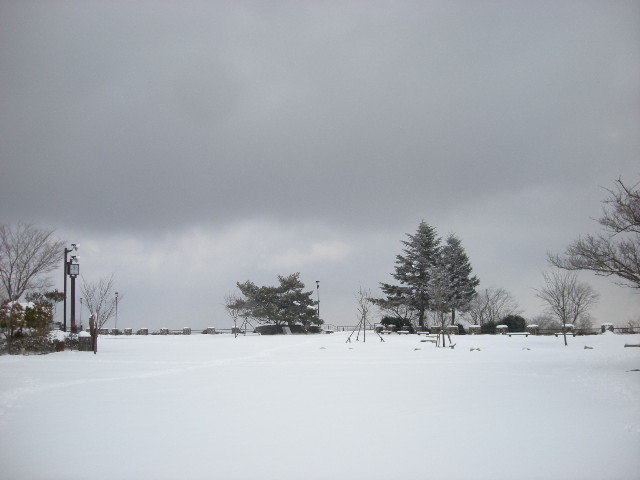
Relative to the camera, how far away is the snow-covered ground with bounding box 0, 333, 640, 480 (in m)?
6.22

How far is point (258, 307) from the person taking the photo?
54625 mm

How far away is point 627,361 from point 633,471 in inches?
553

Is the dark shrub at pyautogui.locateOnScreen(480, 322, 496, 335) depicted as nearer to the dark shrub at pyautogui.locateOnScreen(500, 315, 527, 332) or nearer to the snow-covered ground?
the dark shrub at pyautogui.locateOnScreen(500, 315, 527, 332)

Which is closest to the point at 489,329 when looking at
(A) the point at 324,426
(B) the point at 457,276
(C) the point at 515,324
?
(C) the point at 515,324

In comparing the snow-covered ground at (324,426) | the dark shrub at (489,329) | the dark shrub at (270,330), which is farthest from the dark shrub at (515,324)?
the snow-covered ground at (324,426)

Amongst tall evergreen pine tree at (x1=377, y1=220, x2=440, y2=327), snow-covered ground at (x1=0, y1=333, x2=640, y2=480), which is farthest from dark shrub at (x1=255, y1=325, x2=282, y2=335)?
snow-covered ground at (x1=0, y1=333, x2=640, y2=480)

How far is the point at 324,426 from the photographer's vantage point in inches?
320

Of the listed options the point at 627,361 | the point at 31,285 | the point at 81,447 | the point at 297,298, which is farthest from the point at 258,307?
the point at 81,447

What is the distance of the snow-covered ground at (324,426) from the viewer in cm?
622

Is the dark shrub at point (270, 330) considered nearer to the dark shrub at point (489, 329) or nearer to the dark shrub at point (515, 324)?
the dark shrub at point (489, 329)

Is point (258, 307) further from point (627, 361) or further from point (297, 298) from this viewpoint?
point (627, 361)

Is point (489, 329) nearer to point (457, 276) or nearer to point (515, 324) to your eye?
point (515, 324)

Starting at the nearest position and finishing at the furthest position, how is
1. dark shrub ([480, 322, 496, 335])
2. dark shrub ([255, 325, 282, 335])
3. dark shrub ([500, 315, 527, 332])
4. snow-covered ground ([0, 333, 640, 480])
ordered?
snow-covered ground ([0, 333, 640, 480]), dark shrub ([500, 315, 527, 332]), dark shrub ([480, 322, 496, 335]), dark shrub ([255, 325, 282, 335])

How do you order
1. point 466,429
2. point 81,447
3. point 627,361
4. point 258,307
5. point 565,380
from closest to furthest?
1. point 81,447
2. point 466,429
3. point 565,380
4. point 627,361
5. point 258,307
